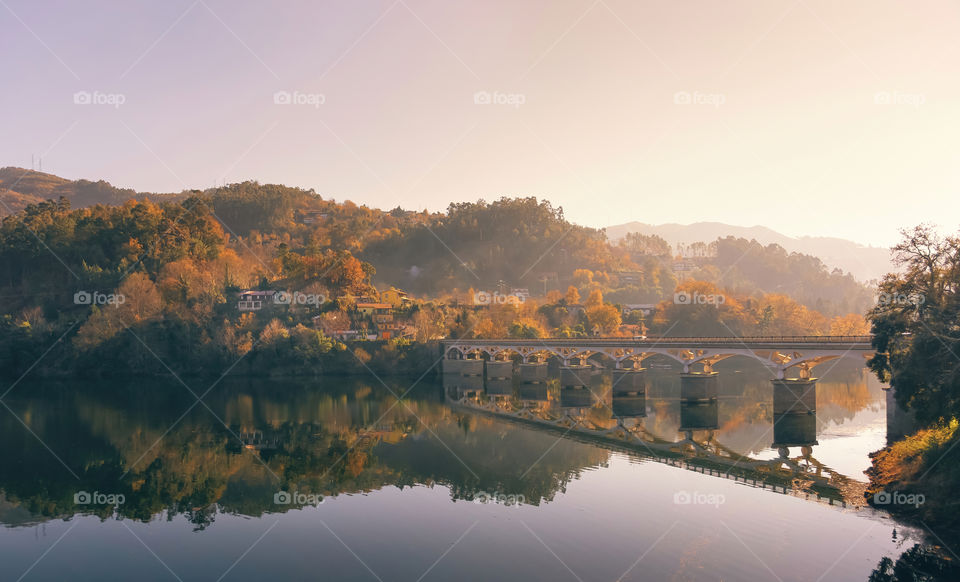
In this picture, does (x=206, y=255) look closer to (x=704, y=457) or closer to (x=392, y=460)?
(x=392, y=460)

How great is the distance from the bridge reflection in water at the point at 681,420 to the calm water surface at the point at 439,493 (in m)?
0.28

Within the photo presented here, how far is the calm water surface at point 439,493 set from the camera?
971 inches

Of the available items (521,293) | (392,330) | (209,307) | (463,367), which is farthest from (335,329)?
(521,293)

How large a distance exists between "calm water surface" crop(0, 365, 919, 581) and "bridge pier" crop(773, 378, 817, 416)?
66.7 inches

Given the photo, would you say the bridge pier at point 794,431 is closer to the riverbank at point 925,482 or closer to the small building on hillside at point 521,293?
the riverbank at point 925,482

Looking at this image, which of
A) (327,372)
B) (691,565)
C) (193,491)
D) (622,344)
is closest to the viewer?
(691,565)

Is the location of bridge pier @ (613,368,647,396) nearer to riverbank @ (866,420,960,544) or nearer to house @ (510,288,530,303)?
riverbank @ (866,420,960,544)

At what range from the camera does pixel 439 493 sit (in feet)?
113

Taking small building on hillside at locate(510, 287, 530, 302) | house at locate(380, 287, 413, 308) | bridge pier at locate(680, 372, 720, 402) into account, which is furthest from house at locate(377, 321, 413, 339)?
bridge pier at locate(680, 372, 720, 402)

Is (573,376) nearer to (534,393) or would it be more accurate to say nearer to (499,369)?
(534,393)

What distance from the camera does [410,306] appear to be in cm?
10388

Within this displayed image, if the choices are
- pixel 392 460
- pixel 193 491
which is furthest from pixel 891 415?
pixel 193 491

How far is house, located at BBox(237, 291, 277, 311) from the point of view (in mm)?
98125

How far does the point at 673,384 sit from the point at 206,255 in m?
71.6
